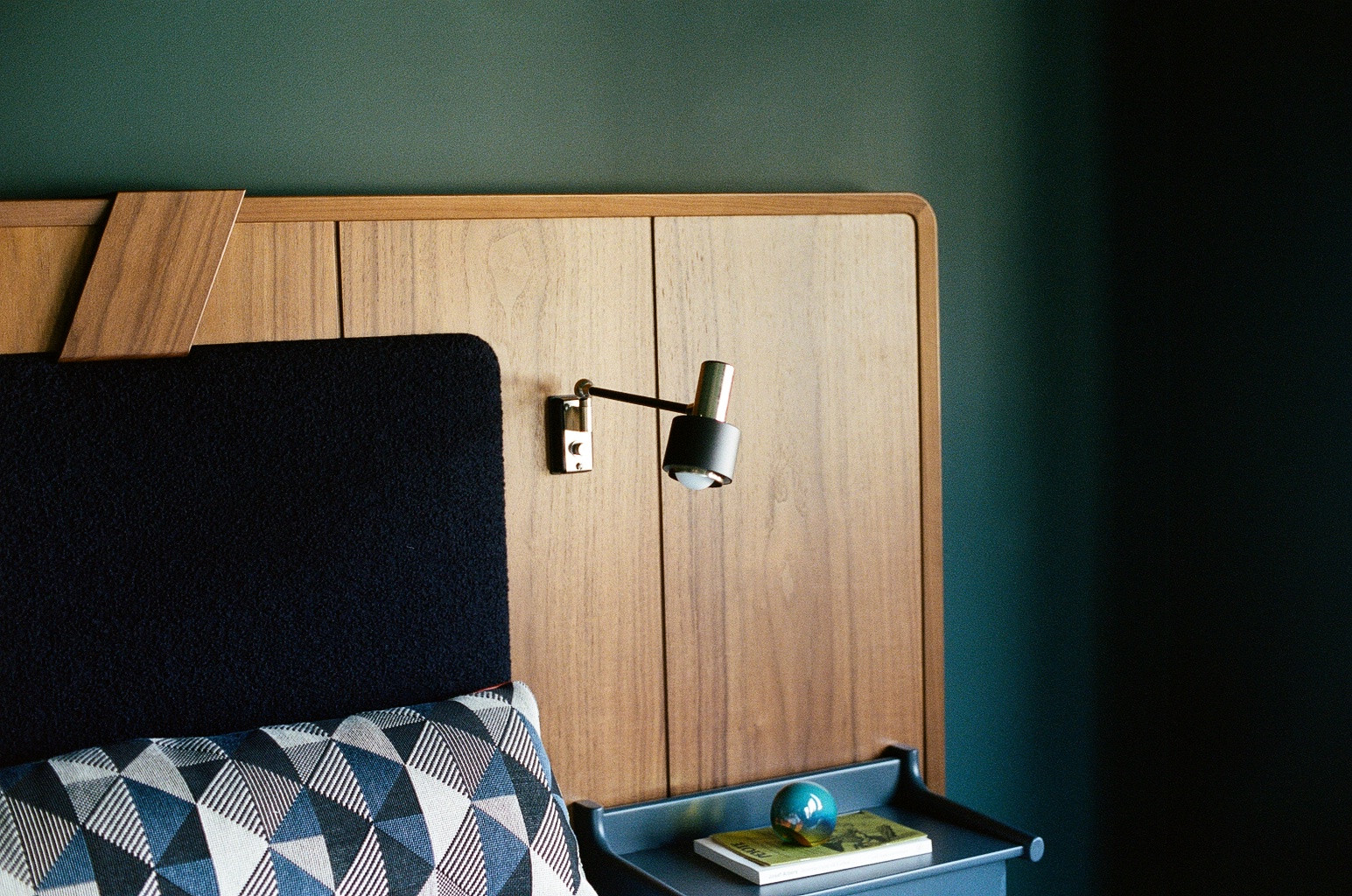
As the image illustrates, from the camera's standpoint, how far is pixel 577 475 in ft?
6.64

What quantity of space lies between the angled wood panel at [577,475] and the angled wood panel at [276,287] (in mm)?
64

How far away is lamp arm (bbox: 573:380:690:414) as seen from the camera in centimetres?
183

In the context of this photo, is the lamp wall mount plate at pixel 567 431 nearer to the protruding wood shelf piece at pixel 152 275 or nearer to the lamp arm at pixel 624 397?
the lamp arm at pixel 624 397

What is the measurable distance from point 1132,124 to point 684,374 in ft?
3.56

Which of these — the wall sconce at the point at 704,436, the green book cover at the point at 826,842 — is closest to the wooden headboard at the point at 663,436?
the green book cover at the point at 826,842

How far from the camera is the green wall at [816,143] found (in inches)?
71.6

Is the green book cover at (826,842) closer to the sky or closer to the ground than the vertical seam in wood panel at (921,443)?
closer to the ground

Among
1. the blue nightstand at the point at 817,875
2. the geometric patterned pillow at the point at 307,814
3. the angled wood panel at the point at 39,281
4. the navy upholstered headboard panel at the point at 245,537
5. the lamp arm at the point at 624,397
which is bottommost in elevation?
the blue nightstand at the point at 817,875

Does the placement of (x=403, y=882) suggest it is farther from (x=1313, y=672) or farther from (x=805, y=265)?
(x=1313, y=672)

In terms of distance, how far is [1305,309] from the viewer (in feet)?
7.67

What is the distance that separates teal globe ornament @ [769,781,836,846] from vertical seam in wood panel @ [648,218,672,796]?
0.72ft

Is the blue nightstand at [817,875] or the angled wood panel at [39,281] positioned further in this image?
the blue nightstand at [817,875]

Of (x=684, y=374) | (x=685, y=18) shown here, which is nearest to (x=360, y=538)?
(x=684, y=374)

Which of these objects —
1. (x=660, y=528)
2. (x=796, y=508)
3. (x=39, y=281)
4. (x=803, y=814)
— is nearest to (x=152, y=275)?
(x=39, y=281)
